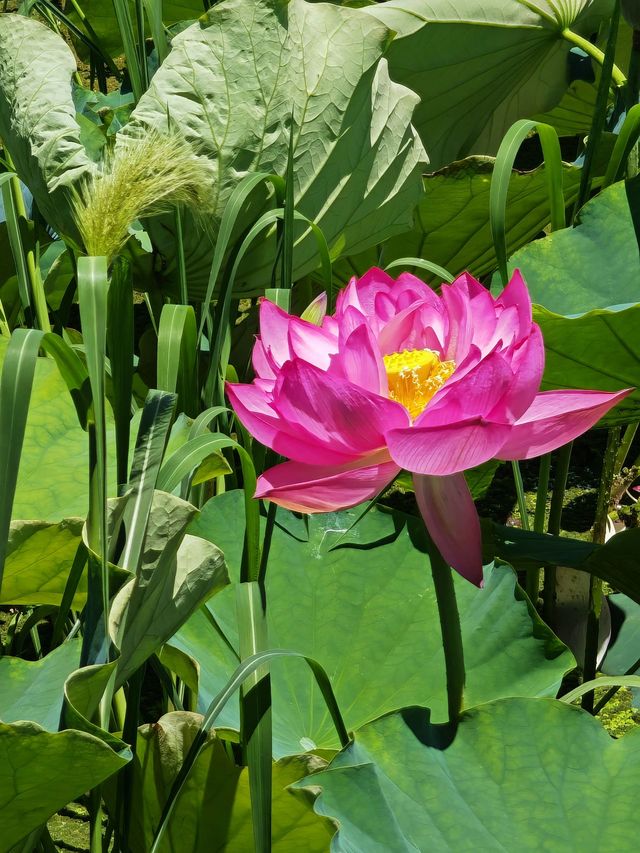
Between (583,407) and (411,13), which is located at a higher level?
(411,13)

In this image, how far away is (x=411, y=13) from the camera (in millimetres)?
1392

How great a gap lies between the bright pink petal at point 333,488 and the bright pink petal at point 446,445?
0.10 ft

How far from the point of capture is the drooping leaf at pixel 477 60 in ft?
4.64

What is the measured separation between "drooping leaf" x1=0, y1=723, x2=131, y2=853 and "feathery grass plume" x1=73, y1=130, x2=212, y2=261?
0.96 feet

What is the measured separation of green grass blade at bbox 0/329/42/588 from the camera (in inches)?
22.0

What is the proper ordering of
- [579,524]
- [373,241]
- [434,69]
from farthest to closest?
[579,524]
[434,69]
[373,241]

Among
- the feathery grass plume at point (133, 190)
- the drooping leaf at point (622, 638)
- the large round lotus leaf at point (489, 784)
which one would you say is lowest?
the drooping leaf at point (622, 638)

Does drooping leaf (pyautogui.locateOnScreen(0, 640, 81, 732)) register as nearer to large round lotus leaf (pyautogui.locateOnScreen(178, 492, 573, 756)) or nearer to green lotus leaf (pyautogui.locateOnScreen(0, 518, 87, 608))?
green lotus leaf (pyautogui.locateOnScreen(0, 518, 87, 608))

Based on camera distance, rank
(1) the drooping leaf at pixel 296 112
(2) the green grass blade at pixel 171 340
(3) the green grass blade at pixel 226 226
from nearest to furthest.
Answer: (2) the green grass blade at pixel 171 340, (3) the green grass blade at pixel 226 226, (1) the drooping leaf at pixel 296 112

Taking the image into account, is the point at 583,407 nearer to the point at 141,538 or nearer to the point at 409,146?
the point at 141,538

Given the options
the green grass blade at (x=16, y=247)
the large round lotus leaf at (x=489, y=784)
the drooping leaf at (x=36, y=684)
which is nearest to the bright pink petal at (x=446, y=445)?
the large round lotus leaf at (x=489, y=784)

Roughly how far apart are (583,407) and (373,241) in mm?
772

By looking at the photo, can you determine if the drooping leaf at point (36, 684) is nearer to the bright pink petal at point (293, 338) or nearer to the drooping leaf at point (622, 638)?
the bright pink petal at point (293, 338)

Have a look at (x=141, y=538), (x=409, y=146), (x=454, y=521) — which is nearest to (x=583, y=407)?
(x=454, y=521)
